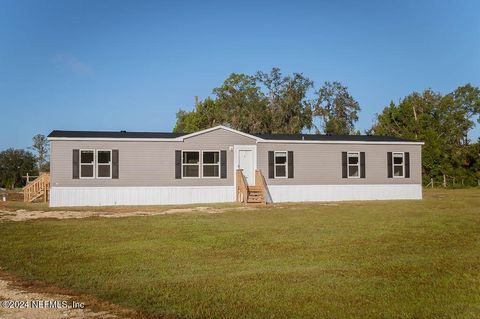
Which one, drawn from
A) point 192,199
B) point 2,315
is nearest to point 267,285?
point 2,315

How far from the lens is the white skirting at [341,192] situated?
23.8m

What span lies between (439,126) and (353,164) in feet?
72.9

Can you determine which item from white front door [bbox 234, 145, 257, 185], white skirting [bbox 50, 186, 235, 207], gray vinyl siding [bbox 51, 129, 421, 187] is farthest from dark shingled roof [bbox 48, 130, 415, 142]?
white skirting [bbox 50, 186, 235, 207]

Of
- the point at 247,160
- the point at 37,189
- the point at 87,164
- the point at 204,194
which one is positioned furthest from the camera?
the point at 37,189

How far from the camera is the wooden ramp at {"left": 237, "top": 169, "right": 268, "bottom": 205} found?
21.7 meters

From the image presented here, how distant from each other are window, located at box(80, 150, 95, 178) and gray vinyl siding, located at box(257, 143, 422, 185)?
7.31m

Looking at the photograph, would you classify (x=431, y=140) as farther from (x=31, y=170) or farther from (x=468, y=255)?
(x=31, y=170)

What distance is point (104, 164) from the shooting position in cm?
2217

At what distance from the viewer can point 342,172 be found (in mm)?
24578

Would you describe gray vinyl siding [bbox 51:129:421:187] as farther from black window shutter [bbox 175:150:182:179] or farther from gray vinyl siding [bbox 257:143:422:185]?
black window shutter [bbox 175:150:182:179]

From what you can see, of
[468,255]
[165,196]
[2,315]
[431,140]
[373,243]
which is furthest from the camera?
[431,140]

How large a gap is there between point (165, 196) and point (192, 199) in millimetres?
1199

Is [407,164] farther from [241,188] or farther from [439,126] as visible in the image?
[439,126]

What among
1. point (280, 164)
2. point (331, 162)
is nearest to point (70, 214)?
point (280, 164)
